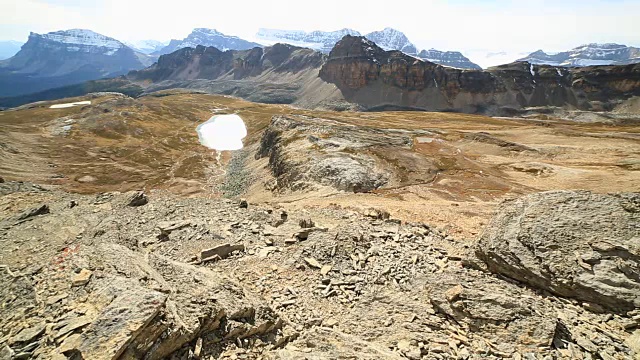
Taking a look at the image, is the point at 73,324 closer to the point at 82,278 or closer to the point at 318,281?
the point at 82,278

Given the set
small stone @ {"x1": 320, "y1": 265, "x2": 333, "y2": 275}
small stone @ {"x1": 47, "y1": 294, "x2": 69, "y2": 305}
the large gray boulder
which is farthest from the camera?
small stone @ {"x1": 320, "y1": 265, "x2": 333, "y2": 275}

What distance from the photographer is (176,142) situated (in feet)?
490

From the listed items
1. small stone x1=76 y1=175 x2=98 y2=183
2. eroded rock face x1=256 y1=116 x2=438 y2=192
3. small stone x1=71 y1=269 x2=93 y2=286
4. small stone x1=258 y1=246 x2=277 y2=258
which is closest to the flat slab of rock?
small stone x1=71 y1=269 x2=93 y2=286

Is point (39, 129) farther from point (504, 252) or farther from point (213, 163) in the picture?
point (504, 252)

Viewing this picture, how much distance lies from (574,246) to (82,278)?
82.5 ft

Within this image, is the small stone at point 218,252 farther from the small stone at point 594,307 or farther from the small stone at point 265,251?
the small stone at point 594,307

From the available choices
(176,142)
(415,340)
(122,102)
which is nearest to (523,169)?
(415,340)

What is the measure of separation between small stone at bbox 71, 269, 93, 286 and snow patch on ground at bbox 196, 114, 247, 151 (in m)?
128

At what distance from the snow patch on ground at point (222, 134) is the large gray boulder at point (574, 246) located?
13077 centimetres

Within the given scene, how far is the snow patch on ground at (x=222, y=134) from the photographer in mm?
147750

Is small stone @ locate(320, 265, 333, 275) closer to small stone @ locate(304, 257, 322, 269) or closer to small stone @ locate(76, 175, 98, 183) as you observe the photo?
small stone @ locate(304, 257, 322, 269)

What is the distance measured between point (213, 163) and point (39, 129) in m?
93.4

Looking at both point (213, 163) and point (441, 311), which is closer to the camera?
point (441, 311)

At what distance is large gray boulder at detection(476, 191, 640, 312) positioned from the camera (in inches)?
635
